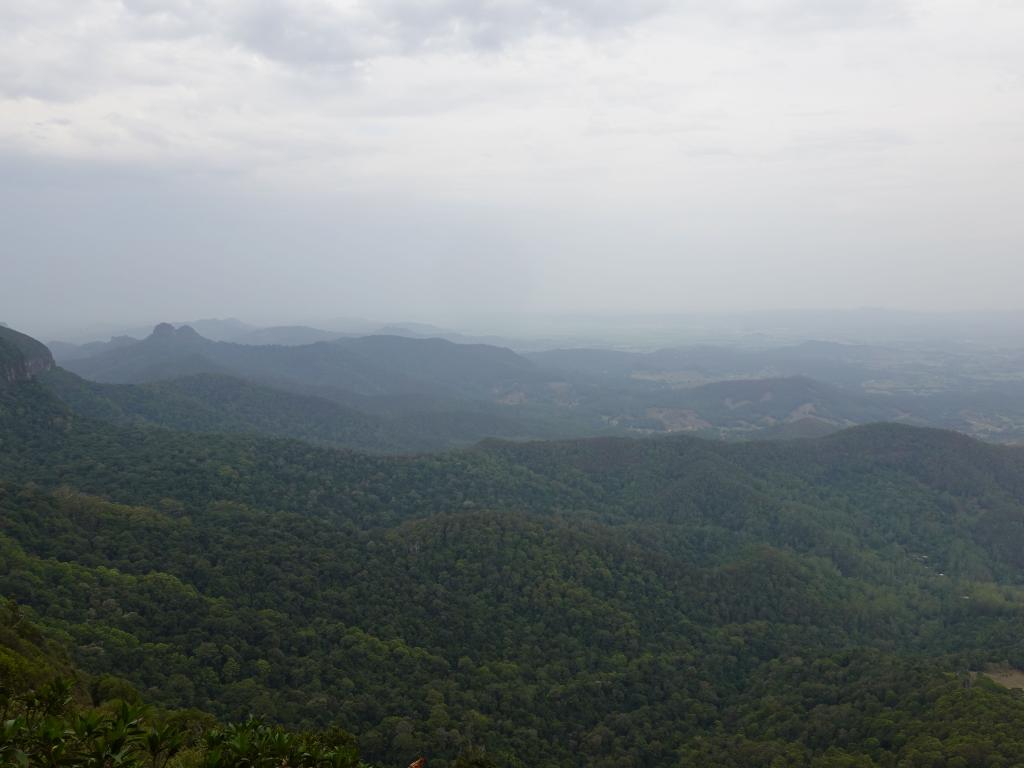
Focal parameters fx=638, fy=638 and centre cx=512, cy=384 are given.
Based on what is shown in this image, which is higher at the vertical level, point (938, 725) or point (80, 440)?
point (80, 440)

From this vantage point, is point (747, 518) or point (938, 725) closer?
point (938, 725)

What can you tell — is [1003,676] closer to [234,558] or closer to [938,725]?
[938,725]

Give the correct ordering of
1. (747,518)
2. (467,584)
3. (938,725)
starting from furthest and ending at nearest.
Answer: (747,518) → (467,584) → (938,725)

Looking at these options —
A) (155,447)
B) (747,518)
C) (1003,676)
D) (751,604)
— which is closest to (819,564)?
(747,518)

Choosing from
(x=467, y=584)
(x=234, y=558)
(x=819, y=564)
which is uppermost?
(x=234, y=558)

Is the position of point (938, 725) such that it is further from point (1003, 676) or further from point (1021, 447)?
point (1021, 447)

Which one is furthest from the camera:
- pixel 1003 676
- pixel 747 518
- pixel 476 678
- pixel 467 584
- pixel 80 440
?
pixel 747 518
